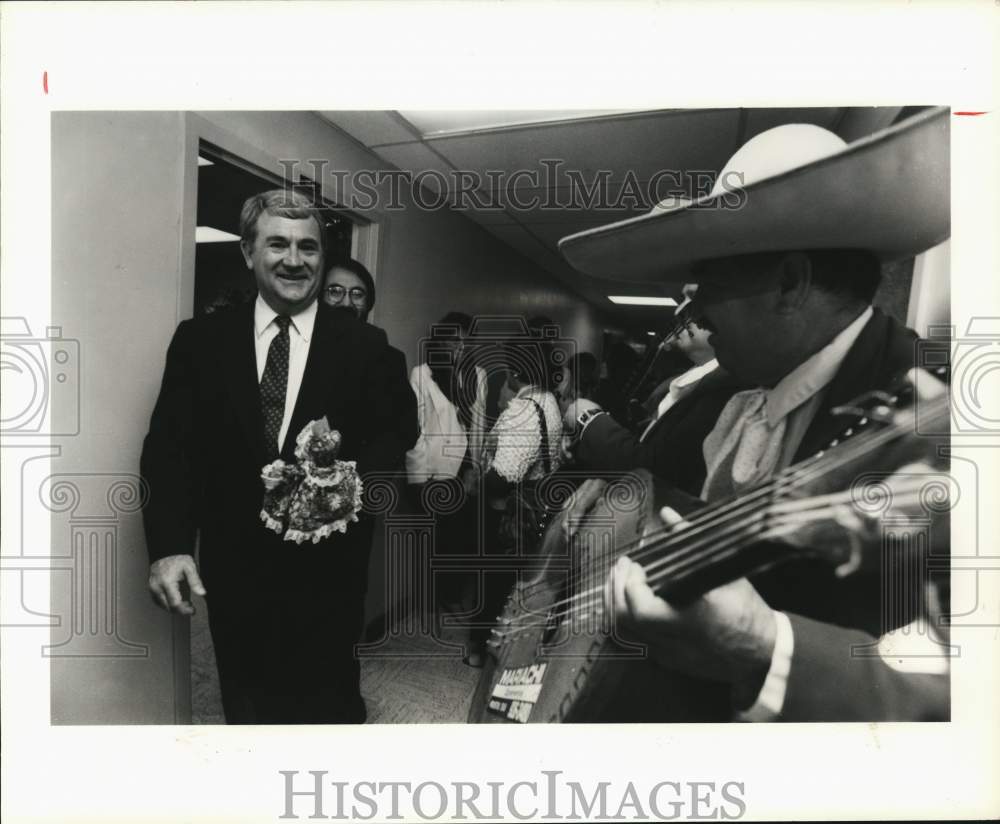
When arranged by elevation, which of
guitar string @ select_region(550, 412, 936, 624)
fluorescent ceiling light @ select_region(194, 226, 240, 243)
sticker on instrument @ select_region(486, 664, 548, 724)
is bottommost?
sticker on instrument @ select_region(486, 664, 548, 724)

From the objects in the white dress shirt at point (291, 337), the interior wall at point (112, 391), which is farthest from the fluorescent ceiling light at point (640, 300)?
the interior wall at point (112, 391)

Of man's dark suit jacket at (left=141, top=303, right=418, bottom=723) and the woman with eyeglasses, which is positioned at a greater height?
the woman with eyeglasses

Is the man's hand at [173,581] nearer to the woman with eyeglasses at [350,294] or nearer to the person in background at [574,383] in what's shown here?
the woman with eyeglasses at [350,294]

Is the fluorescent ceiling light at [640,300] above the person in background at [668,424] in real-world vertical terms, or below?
above

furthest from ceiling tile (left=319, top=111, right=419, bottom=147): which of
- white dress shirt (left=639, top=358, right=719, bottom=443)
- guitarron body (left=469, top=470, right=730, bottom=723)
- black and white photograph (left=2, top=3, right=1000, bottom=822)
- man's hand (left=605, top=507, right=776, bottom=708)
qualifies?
man's hand (left=605, top=507, right=776, bottom=708)

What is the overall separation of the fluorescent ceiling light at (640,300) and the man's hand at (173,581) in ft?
4.35

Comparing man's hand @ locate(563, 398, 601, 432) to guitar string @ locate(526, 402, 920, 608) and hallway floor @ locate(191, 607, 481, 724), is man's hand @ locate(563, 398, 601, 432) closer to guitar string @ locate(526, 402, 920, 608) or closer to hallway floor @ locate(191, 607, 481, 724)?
guitar string @ locate(526, 402, 920, 608)

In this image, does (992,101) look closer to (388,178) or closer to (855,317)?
(855,317)

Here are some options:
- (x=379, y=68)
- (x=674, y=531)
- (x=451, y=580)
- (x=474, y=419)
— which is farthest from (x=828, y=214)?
(x=451, y=580)

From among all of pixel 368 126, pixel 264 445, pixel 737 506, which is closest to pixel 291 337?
pixel 264 445

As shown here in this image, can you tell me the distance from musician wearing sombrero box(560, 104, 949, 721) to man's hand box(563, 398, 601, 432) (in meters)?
0.24

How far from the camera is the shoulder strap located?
5.17 ft

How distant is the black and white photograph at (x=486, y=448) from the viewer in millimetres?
1523

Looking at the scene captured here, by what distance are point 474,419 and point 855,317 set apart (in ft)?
3.26
